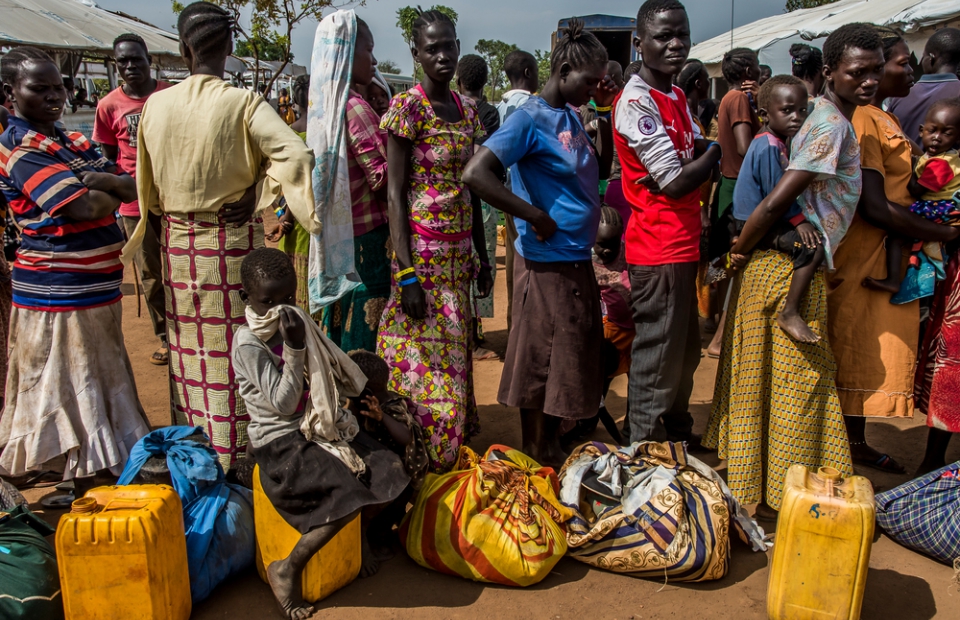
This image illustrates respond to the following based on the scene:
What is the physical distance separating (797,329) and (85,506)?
2.89 m

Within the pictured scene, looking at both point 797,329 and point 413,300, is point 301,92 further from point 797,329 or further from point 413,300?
point 797,329

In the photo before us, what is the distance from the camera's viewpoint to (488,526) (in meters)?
2.89

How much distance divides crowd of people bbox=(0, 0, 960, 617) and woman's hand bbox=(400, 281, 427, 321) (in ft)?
0.05

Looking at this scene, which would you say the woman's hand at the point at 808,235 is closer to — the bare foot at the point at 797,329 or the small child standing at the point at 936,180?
the bare foot at the point at 797,329

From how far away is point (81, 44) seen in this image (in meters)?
18.2

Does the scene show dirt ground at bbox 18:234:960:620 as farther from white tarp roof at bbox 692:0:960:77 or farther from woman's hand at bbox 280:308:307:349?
white tarp roof at bbox 692:0:960:77

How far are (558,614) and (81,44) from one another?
20231 millimetres

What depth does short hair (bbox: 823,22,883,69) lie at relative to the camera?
10.2 feet

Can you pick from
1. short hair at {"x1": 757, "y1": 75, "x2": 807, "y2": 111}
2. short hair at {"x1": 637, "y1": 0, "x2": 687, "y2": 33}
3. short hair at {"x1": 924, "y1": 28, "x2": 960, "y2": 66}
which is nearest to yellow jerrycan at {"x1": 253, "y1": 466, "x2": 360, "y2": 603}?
short hair at {"x1": 637, "y1": 0, "x2": 687, "y2": 33}

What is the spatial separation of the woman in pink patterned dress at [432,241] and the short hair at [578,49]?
491 mm

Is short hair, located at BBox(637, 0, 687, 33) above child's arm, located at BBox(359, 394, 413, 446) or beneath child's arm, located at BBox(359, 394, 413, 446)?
above

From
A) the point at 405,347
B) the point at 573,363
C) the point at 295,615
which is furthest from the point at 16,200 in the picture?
the point at 573,363

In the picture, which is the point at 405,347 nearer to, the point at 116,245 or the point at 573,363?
the point at 573,363

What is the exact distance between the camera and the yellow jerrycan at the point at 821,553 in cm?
253
